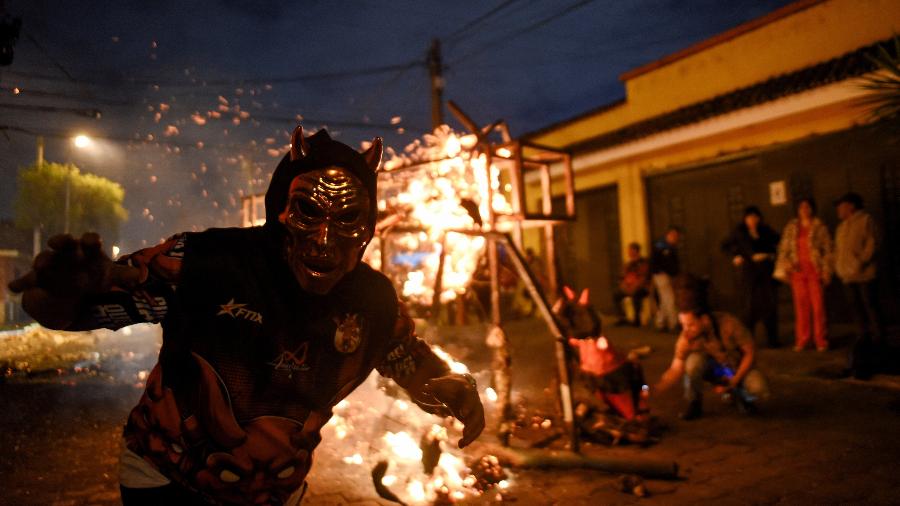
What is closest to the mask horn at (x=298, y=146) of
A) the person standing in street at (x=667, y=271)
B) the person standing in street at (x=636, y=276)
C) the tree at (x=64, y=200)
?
the person standing in street at (x=667, y=271)

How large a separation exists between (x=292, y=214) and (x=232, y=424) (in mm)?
720

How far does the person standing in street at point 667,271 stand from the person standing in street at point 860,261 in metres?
3.30

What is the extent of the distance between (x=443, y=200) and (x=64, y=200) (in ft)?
166

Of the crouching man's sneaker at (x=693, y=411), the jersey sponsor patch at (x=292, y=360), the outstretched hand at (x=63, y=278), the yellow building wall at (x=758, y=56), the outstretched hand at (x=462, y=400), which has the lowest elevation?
the crouching man's sneaker at (x=693, y=411)

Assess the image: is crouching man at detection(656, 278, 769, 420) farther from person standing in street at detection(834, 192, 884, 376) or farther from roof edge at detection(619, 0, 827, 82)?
roof edge at detection(619, 0, 827, 82)

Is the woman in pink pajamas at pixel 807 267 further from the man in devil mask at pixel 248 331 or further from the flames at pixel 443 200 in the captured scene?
the man in devil mask at pixel 248 331

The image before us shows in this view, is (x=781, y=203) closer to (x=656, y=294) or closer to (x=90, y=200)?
(x=656, y=294)

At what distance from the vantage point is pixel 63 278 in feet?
4.69

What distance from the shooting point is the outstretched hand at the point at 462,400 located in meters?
2.31

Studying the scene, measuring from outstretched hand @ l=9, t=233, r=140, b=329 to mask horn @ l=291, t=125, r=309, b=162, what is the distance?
29.2 inches

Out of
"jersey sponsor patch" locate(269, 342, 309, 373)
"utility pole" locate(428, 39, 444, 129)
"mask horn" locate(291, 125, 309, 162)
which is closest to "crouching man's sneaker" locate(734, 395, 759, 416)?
"jersey sponsor patch" locate(269, 342, 309, 373)

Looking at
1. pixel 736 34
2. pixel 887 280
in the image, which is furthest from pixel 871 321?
pixel 736 34

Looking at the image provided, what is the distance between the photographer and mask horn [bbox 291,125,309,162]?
79.1 inches

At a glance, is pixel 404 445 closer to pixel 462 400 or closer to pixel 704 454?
pixel 704 454
